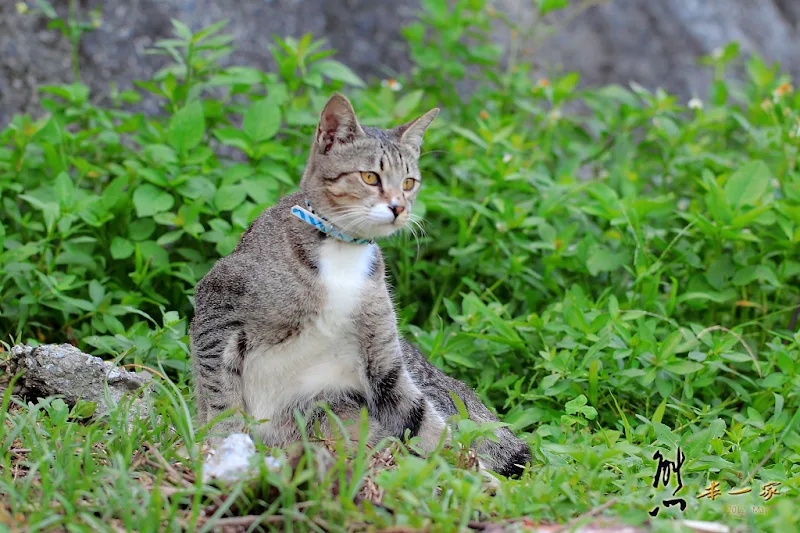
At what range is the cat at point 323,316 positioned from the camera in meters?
3.12

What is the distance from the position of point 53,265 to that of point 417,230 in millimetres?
1885

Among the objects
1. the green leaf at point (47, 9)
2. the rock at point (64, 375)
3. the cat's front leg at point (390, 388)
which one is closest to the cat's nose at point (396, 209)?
the cat's front leg at point (390, 388)

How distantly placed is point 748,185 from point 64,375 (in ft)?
11.0

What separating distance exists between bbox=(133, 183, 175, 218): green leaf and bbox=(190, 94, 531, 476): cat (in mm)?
1054

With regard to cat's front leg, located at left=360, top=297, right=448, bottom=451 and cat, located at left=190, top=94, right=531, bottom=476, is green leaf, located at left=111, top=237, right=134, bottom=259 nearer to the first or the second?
cat, located at left=190, top=94, right=531, bottom=476

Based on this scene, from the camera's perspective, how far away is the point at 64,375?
3.44 meters

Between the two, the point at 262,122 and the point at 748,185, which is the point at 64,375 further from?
the point at 748,185

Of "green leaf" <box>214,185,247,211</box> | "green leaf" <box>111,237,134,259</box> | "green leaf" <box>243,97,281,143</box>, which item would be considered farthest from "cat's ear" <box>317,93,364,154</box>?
"green leaf" <box>111,237,134,259</box>

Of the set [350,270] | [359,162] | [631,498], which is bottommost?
[631,498]

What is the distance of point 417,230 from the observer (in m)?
4.88

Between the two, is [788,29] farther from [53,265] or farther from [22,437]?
[22,437]

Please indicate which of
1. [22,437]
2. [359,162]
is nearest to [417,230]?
[359,162]

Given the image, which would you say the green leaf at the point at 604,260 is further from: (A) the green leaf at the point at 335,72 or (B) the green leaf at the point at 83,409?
(B) the green leaf at the point at 83,409

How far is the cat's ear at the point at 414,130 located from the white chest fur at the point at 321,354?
55 centimetres
